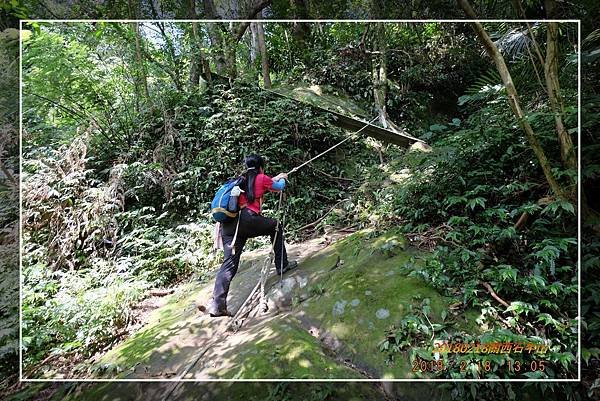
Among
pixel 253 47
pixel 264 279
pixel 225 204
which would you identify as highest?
pixel 253 47

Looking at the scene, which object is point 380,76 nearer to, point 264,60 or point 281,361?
point 264,60

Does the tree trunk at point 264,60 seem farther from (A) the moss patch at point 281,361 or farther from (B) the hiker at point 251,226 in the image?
(A) the moss patch at point 281,361

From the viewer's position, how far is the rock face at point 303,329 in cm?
197

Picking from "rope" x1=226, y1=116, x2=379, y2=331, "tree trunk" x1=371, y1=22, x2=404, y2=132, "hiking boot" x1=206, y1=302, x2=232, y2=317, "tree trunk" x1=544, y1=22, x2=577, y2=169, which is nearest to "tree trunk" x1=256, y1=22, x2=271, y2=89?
"rope" x1=226, y1=116, x2=379, y2=331

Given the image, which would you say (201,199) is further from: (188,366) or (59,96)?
(59,96)

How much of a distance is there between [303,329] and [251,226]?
3.38 ft

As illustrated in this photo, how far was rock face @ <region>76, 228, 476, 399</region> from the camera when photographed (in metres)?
1.97

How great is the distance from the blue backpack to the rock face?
0.56 m

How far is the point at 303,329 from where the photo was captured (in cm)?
223

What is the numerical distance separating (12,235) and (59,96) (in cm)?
153

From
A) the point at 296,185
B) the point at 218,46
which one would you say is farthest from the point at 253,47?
the point at 296,185

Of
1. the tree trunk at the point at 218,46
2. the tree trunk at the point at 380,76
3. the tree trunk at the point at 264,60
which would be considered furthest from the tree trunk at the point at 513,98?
the tree trunk at the point at 218,46

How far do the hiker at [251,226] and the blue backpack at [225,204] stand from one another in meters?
0.07

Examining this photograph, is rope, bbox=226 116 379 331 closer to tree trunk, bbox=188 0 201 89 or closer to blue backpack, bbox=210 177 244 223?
blue backpack, bbox=210 177 244 223
